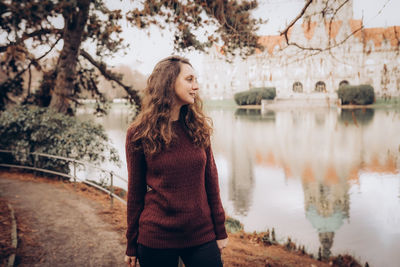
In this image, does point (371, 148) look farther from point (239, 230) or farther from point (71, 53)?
point (71, 53)

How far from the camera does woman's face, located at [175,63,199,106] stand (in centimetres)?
184

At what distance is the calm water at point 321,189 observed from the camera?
7516 millimetres

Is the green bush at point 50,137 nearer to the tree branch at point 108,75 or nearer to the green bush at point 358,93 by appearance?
the tree branch at point 108,75

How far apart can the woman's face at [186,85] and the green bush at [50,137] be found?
7067 mm

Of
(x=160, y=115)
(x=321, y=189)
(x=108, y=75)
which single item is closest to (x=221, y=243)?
(x=160, y=115)

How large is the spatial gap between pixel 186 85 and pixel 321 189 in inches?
444

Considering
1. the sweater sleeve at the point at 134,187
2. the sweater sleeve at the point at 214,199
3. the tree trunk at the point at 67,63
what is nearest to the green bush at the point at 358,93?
the tree trunk at the point at 67,63

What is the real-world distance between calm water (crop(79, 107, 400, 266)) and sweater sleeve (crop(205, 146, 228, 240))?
885mm

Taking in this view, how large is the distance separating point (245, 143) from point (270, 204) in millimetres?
12750

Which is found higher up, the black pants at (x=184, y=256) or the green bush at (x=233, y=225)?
the black pants at (x=184, y=256)

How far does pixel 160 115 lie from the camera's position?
185cm

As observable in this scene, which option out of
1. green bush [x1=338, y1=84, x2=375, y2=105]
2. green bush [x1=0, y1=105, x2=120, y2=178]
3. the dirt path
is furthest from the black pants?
green bush [x1=338, y1=84, x2=375, y2=105]

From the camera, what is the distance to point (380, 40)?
139 inches

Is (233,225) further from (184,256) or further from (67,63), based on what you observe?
(67,63)
